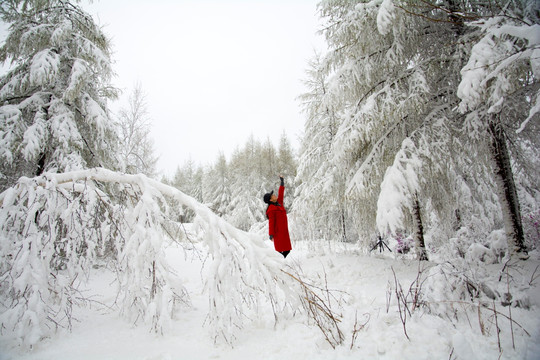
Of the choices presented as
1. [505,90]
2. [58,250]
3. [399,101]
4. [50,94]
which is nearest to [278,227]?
[399,101]

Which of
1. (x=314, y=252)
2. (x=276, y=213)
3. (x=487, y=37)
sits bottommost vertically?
(x=314, y=252)

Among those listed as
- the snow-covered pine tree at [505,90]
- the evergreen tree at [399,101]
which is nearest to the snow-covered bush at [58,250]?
the evergreen tree at [399,101]

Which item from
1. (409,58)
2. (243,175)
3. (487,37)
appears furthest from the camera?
(243,175)

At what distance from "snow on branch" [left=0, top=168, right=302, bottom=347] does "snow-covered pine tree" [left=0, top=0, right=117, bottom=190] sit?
8.51 feet

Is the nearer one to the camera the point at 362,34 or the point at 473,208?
the point at 362,34

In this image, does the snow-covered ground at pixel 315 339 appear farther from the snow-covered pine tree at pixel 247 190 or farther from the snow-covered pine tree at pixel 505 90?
the snow-covered pine tree at pixel 247 190

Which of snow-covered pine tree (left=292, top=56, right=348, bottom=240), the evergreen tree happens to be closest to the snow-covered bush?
the evergreen tree

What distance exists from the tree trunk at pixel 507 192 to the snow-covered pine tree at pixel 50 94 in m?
8.24

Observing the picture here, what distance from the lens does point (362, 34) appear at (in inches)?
176

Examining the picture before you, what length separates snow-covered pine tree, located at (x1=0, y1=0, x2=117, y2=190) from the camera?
15.4 feet

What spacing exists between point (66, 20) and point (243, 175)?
17.2m

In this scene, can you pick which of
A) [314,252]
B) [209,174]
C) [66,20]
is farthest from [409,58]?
[209,174]

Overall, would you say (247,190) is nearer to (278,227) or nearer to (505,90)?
(278,227)

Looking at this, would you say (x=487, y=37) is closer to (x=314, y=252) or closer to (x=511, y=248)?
(x=511, y=248)
